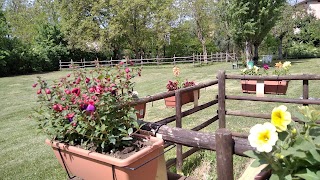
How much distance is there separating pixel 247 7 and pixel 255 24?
46.0 inches

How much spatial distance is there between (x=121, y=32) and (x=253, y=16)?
15.2 meters

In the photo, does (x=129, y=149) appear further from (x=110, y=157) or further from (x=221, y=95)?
(x=221, y=95)

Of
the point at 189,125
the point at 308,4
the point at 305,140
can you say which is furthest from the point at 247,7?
the point at 308,4

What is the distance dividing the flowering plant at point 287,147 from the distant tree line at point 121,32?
65.4 feet

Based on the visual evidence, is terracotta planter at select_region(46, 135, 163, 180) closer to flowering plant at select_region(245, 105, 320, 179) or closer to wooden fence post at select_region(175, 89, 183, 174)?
flowering plant at select_region(245, 105, 320, 179)

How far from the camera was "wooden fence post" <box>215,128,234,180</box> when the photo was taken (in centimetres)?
134

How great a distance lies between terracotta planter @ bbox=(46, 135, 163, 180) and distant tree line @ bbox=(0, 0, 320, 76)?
19.6 meters

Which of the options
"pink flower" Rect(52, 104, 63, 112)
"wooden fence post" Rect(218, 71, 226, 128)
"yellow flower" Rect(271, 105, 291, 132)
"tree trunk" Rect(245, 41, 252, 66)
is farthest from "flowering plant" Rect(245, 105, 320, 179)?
"tree trunk" Rect(245, 41, 252, 66)

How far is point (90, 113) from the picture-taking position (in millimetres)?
1423

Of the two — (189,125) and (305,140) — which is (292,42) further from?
(305,140)

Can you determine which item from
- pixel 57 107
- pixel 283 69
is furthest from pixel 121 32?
pixel 57 107

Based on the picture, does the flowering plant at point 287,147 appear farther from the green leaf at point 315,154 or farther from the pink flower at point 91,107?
the pink flower at point 91,107

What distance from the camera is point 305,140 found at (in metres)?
0.86

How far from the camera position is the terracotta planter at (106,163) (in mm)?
1307
